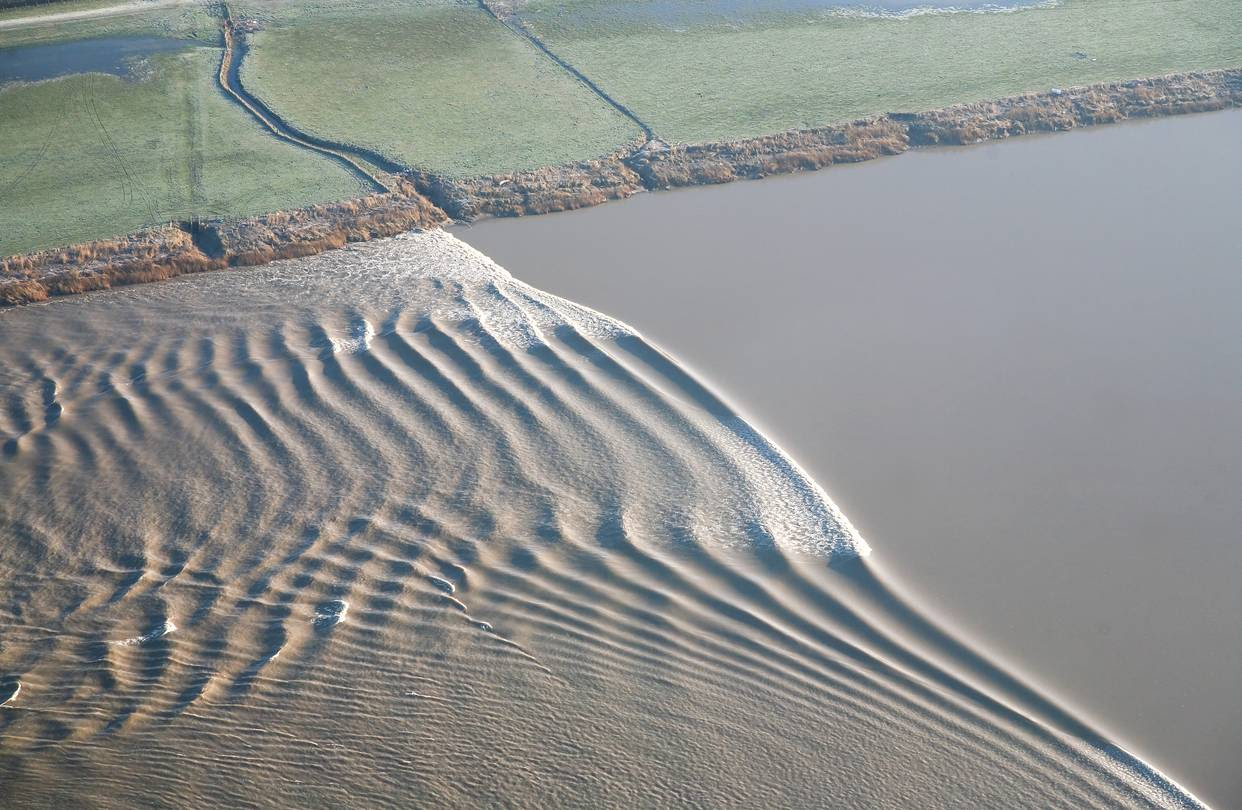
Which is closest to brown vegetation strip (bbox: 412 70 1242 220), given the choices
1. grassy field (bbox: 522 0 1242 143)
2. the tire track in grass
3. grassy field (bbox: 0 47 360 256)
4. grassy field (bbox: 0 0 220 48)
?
grassy field (bbox: 522 0 1242 143)

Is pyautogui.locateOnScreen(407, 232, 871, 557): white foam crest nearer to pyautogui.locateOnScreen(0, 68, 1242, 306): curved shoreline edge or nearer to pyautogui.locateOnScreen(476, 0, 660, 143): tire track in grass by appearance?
pyautogui.locateOnScreen(0, 68, 1242, 306): curved shoreline edge

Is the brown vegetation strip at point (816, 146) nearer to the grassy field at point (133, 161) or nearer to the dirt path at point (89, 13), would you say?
the grassy field at point (133, 161)

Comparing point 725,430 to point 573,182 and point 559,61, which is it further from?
point 559,61

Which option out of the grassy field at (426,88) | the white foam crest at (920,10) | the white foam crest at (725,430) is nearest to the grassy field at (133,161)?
the grassy field at (426,88)

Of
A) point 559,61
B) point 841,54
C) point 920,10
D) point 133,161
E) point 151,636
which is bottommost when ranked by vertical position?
point 151,636

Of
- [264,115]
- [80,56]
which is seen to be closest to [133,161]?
[264,115]

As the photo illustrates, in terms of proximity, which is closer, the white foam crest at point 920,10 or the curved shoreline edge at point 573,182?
the curved shoreline edge at point 573,182
